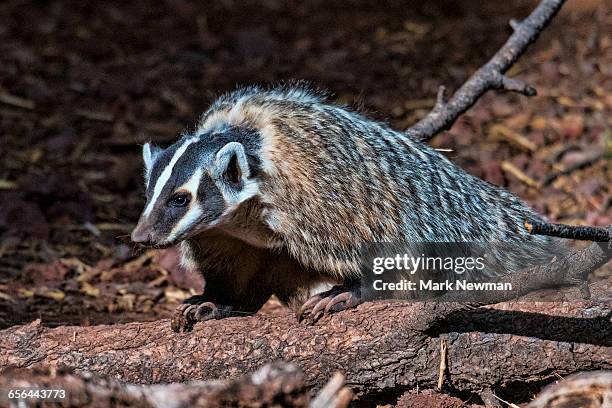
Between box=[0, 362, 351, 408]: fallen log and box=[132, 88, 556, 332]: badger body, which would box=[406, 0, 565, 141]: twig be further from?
box=[0, 362, 351, 408]: fallen log

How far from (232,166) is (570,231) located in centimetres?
178

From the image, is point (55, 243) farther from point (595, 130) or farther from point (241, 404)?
point (595, 130)

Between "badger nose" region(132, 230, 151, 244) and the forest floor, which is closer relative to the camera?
"badger nose" region(132, 230, 151, 244)

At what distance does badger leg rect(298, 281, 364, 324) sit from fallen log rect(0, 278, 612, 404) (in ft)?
0.20

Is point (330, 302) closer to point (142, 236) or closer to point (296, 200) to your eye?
point (296, 200)

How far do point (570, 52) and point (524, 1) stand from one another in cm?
183

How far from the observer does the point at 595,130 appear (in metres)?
8.60

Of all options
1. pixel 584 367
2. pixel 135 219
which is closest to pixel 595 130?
pixel 135 219

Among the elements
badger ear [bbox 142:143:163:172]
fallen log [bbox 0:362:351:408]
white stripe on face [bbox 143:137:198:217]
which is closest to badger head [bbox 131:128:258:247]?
white stripe on face [bbox 143:137:198:217]

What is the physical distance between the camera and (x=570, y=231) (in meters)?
3.56

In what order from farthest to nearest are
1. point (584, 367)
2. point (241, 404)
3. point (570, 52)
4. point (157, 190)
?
point (570, 52) < point (157, 190) < point (584, 367) < point (241, 404)

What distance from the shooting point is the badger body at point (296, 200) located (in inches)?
182

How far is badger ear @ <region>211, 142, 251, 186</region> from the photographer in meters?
4.59

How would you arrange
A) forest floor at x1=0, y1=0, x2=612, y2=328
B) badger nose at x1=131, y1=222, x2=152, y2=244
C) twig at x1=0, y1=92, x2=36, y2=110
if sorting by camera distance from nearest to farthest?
badger nose at x1=131, y1=222, x2=152, y2=244 → forest floor at x1=0, y1=0, x2=612, y2=328 → twig at x1=0, y1=92, x2=36, y2=110
